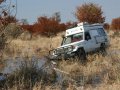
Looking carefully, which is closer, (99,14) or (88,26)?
(88,26)

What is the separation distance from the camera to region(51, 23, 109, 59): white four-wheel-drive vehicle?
71.4 feet

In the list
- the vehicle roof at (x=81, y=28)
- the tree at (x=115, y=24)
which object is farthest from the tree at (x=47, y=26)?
the vehicle roof at (x=81, y=28)

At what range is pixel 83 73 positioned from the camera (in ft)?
49.7

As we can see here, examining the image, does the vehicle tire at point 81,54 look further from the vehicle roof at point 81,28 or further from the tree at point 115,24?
the tree at point 115,24

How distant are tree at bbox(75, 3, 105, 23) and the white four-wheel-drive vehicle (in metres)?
36.0

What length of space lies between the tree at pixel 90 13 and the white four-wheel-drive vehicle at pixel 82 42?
118ft

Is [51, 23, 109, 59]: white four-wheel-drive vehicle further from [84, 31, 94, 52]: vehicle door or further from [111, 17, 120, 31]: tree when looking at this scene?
[111, 17, 120, 31]: tree

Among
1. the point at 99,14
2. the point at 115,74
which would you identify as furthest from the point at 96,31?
the point at 99,14

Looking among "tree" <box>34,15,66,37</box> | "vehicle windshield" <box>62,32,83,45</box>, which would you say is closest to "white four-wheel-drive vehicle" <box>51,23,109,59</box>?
"vehicle windshield" <box>62,32,83,45</box>

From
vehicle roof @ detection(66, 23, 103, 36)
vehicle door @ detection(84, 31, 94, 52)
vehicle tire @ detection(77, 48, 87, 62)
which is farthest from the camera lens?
vehicle roof @ detection(66, 23, 103, 36)

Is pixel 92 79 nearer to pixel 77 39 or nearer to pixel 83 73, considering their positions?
pixel 83 73

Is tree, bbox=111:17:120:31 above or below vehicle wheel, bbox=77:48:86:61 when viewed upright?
above

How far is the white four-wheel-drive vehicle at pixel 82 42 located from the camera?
21.8m

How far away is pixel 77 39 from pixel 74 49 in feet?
5.42
